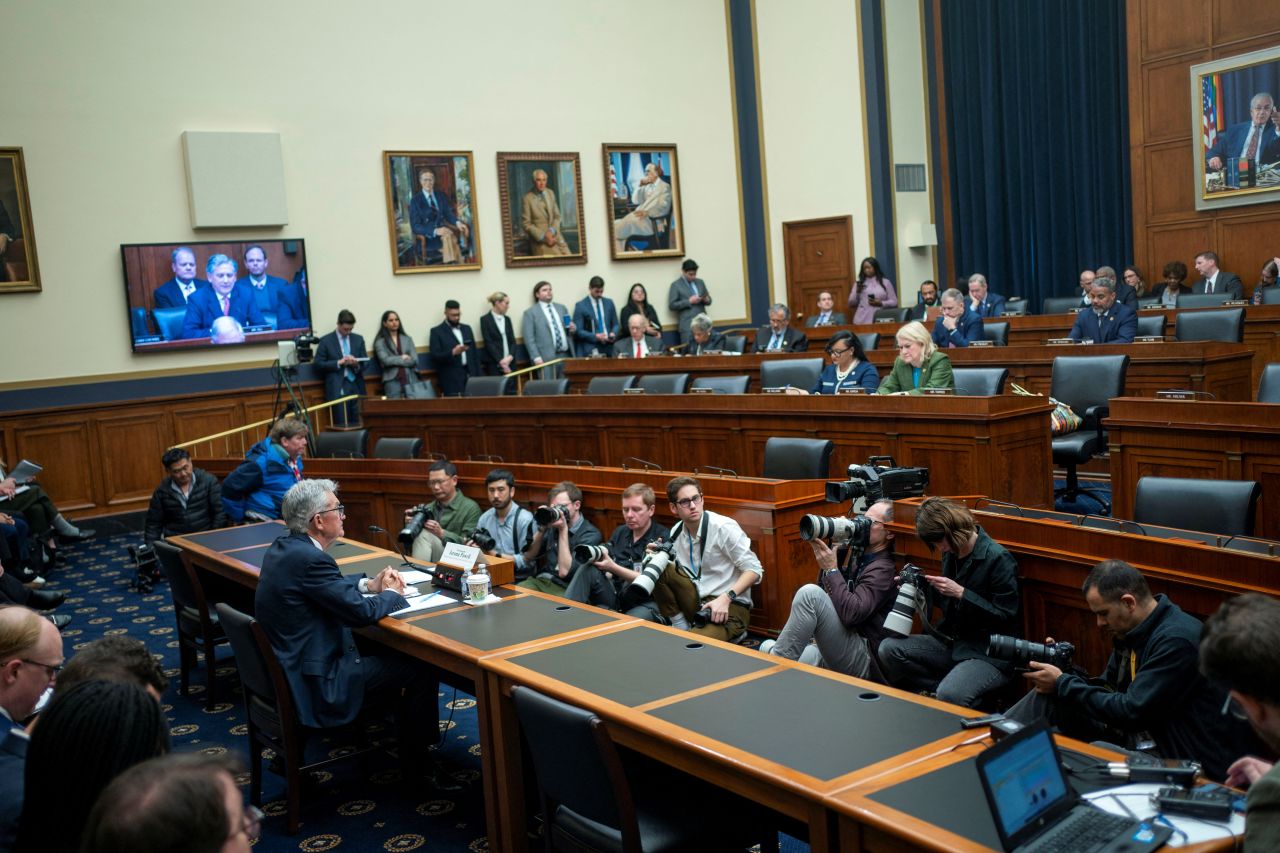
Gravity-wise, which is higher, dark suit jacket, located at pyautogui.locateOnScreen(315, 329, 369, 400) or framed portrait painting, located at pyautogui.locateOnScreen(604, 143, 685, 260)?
framed portrait painting, located at pyautogui.locateOnScreen(604, 143, 685, 260)

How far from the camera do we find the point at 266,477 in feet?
25.0

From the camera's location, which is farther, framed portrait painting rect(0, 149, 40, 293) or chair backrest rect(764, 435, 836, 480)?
framed portrait painting rect(0, 149, 40, 293)

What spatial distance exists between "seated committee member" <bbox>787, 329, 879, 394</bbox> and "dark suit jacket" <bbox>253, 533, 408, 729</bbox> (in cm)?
368

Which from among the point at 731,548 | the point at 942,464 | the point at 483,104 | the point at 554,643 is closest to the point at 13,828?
the point at 554,643

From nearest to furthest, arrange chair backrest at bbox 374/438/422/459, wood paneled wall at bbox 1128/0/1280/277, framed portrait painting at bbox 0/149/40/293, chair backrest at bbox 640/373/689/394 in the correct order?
1. chair backrest at bbox 374/438/422/459
2. chair backrest at bbox 640/373/689/394
3. framed portrait painting at bbox 0/149/40/293
4. wood paneled wall at bbox 1128/0/1280/277

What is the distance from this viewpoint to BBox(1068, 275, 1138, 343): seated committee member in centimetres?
777

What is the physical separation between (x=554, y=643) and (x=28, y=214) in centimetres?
847

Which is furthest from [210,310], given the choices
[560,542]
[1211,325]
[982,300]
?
[1211,325]

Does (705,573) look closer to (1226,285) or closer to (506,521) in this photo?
(506,521)

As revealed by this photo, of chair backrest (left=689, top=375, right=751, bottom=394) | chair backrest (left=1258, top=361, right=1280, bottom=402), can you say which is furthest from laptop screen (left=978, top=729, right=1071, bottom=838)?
chair backrest (left=689, top=375, right=751, bottom=394)

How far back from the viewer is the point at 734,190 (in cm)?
1392

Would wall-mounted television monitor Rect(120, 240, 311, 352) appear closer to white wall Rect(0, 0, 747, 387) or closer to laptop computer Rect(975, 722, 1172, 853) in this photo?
white wall Rect(0, 0, 747, 387)

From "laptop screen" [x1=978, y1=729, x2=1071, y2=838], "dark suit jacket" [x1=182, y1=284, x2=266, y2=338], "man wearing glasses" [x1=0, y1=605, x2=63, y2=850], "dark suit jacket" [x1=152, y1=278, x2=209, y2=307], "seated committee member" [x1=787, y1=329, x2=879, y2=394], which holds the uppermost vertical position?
"dark suit jacket" [x1=152, y1=278, x2=209, y2=307]

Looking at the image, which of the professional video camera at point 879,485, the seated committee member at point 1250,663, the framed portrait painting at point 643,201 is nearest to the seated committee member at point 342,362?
the framed portrait painting at point 643,201
